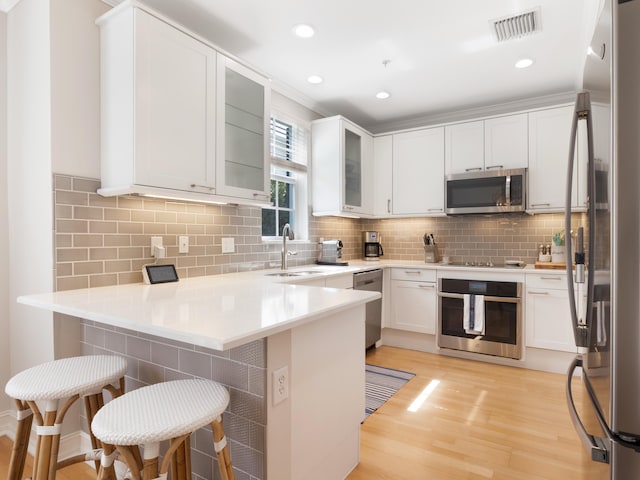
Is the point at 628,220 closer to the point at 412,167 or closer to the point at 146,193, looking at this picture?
the point at 146,193

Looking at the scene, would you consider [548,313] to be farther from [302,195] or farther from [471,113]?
[302,195]

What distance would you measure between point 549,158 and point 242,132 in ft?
9.15

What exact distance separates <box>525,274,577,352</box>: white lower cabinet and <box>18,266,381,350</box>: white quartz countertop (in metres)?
2.22

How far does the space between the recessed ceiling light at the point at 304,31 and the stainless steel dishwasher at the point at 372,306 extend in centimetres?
195

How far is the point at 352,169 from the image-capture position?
13.1ft

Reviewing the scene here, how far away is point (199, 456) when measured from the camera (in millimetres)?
1490

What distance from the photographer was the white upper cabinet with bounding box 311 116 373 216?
3.76 metres

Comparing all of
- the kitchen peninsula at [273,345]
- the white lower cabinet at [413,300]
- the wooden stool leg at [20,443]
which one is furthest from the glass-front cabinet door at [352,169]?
the wooden stool leg at [20,443]

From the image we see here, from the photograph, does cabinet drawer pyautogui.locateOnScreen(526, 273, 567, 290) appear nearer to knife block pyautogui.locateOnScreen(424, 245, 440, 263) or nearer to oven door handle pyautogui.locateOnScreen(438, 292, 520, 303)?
oven door handle pyautogui.locateOnScreen(438, 292, 520, 303)

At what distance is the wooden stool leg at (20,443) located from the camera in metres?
1.42

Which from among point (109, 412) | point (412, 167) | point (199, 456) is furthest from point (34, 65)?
point (412, 167)

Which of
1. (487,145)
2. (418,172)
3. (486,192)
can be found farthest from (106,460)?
(487,145)

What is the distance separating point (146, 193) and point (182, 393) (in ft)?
3.80

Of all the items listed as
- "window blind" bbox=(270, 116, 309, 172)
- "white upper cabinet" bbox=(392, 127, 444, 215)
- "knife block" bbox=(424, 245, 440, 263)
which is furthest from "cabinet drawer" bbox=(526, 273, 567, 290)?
"window blind" bbox=(270, 116, 309, 172)
